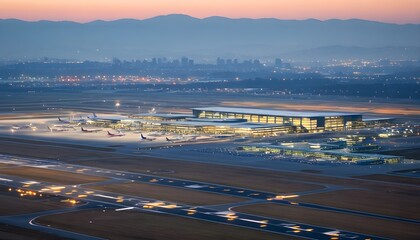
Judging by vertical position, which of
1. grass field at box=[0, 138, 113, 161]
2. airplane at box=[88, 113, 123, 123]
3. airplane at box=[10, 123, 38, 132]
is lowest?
grass field at box=[0, 138, 113, 161]

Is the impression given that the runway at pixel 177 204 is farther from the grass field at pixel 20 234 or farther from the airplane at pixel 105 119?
the airplane at pixel 105 119

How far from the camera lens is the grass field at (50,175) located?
55719 mm

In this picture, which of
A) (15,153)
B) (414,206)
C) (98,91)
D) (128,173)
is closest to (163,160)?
(128,173)

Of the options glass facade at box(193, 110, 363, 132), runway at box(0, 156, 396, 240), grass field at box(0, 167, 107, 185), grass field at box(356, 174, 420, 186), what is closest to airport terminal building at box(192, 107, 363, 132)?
glass facade at box(193, 110, 363, 132)

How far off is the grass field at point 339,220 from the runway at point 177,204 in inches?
34.6

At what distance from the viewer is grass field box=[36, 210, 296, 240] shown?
3969 cm

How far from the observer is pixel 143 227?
1634 inches

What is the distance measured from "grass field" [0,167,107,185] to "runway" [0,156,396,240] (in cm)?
103

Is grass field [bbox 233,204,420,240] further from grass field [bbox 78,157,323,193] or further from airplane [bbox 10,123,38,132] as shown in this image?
airplane [bbox 10,123,38,132]

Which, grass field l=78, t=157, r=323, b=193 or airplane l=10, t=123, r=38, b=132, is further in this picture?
airplane l=10, t=123, r=38, b=132

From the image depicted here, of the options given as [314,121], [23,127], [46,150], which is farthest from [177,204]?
[23,127]

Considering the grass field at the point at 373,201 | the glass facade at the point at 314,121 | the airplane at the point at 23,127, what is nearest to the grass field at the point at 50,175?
the grass field at the point at 373,201

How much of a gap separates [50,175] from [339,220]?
21.6m

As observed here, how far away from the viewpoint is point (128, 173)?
194 feet
